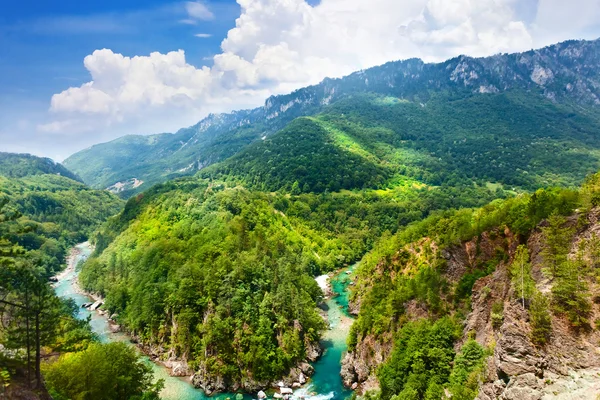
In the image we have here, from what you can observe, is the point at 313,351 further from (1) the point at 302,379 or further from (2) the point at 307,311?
(2) the point at 307,311

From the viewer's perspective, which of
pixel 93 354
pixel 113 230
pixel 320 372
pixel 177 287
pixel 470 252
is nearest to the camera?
pixel 93 354

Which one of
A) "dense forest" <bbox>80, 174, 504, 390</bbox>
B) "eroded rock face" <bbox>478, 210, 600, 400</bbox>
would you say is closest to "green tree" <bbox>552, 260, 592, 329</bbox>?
"eroded rock face" <bbox>478, 210, 600, 400</bbox>

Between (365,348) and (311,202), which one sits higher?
(311,202)

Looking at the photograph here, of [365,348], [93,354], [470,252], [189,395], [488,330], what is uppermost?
[470,252]

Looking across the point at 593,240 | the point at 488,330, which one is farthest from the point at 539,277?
the point at 488,330

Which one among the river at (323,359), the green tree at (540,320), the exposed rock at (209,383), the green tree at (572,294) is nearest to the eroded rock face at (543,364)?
the green tree at (540,320)

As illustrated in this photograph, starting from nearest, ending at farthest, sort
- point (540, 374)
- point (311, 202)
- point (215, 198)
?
point (540, 374) → point (215, 198) → point (311, 202)

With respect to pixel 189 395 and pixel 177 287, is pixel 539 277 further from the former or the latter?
pixel 177 287

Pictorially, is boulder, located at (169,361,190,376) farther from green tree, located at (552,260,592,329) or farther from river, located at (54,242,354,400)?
green tree, located at (552,260,592,329)
